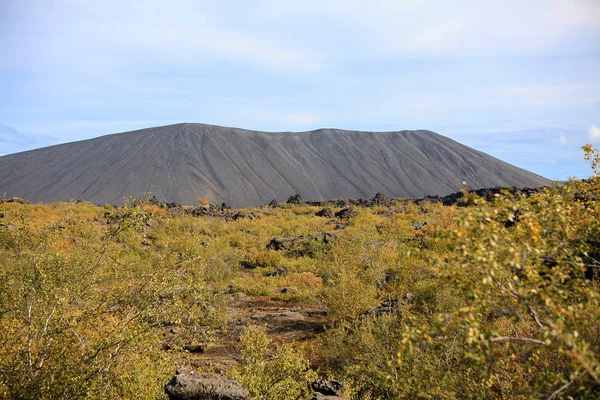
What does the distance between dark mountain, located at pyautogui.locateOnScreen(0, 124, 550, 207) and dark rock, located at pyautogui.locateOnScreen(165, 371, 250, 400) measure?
230ft

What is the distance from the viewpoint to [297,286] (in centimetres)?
2306

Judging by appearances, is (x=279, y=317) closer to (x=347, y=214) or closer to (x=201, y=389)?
(x=201, y=389)


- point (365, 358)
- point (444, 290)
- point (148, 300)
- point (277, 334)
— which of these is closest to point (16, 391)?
point (148, 300)

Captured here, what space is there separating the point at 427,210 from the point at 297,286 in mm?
29264

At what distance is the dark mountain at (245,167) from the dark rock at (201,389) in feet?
230

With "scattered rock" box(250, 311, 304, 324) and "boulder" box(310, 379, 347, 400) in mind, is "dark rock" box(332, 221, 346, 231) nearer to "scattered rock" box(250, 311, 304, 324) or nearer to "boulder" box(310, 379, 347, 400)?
"scattered rock" box(250, 311, 304, 324)

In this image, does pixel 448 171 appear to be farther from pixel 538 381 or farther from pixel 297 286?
pixel 538 381

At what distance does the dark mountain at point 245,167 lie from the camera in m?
81.1

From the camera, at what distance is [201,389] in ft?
24.8

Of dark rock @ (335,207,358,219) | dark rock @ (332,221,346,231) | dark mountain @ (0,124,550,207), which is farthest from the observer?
dark mountain @ (0,124,550,207)

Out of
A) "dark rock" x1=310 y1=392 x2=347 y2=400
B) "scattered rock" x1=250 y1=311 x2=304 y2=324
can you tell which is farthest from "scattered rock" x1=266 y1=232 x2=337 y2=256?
"dark rock" x1=310 y1=392 x2=347 y2=400

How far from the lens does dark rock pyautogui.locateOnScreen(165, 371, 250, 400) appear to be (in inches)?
296

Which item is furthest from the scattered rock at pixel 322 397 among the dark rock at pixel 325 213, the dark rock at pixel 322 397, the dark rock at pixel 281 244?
the dark rock at pixel 325 213

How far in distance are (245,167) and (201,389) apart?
86.8m
